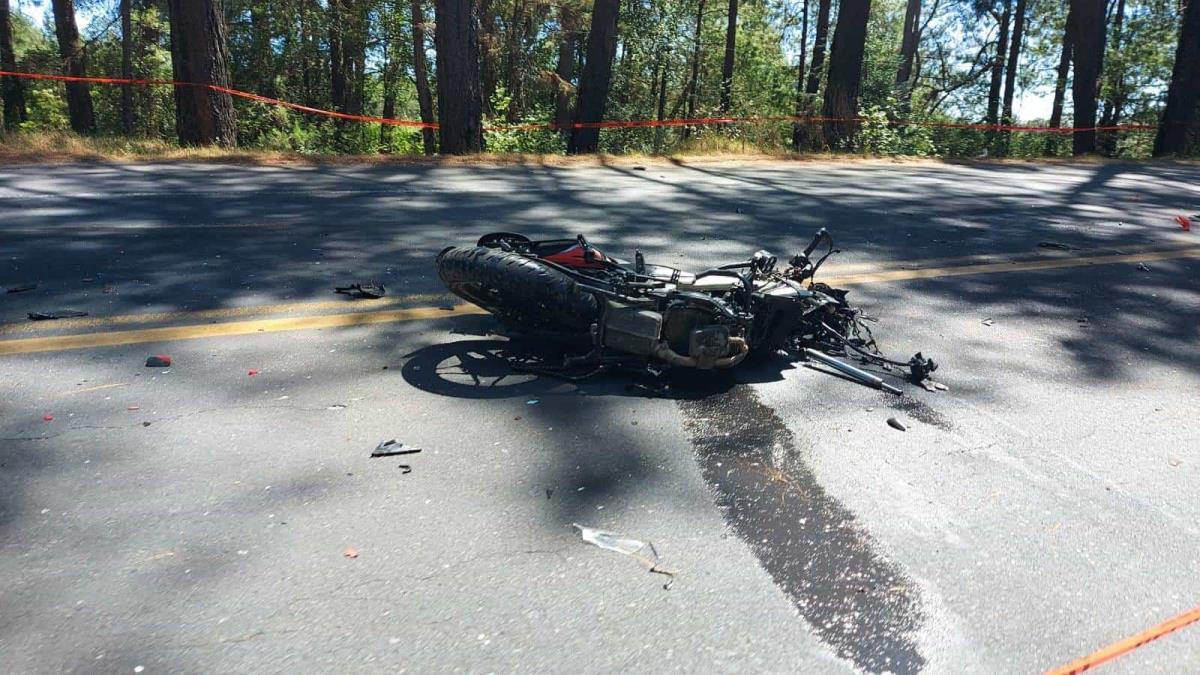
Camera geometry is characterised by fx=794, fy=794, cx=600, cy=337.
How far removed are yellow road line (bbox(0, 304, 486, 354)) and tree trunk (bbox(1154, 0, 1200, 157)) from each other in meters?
23.1

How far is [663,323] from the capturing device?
13.3ft

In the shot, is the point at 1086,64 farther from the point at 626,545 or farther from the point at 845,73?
the point at 626,545

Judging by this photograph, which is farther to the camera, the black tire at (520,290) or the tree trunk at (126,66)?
the tree trunk at (126,66)

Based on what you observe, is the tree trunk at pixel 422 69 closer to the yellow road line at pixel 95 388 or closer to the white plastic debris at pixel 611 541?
the yellow road line at pixel 95 388

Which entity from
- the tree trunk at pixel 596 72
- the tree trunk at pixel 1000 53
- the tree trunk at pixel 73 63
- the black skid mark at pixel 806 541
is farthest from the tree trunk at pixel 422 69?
the tree trunk at pixel 1000 53

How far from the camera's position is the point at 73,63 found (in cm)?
2575

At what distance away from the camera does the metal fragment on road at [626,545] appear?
8.62 feet

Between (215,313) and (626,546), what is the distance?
3385 millimetres

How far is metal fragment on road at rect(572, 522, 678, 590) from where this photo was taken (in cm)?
263

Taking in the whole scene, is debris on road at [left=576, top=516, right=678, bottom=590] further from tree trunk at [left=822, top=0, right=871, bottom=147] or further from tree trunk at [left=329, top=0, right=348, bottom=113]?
tree trunk at [left=329, top=0, right=348, bottom=113]

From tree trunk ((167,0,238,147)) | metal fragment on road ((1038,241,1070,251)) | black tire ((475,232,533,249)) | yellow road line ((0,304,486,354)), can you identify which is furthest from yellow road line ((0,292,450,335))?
tree trunk ((167,0,238,147))

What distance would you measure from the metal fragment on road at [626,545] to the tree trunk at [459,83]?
1351 centimetres

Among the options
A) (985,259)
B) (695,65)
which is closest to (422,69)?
(695,65)

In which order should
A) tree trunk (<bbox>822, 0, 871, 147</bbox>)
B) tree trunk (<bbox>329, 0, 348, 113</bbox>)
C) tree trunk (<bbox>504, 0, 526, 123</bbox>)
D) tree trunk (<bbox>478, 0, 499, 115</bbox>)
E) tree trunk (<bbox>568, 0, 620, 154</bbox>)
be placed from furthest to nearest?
tree trunk (<bbox>504, 0, 526, 123</bbox>) → tree trunk (<bbox>329, 0, 348, 113</bbox>) → tree trunk (<bbox>478, 0, 499, 115</bbox>) → tree trunk (<bbox>822, 0, 871, 147</bbox>) → tree trunk (<bbox>568, 0, 620, 154</bbox>)
